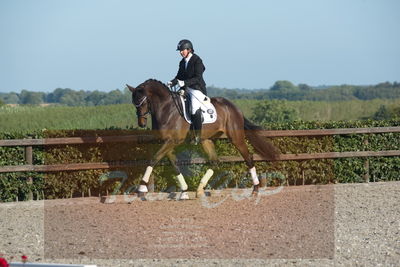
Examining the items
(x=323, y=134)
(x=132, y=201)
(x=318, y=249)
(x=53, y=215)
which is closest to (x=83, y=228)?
(x=53, y=215)

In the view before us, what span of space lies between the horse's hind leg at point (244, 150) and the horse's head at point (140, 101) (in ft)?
6.07

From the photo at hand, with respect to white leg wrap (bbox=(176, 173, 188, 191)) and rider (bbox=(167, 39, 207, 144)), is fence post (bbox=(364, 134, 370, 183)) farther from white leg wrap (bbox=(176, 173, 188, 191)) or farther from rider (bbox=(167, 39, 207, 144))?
white leg wrap (bbox=(176, 173, 188, 191))

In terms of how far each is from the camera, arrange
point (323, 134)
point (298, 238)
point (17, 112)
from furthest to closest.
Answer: point (17, 112), point (323, 134), point (298, 238)

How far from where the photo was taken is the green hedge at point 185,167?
13836mm

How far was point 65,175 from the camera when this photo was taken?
45.5 feet

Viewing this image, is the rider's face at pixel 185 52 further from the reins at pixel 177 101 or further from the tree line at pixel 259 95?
the tree line at pixel 259 95

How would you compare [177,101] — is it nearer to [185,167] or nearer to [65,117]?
[185,167]

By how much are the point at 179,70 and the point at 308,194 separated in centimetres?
359

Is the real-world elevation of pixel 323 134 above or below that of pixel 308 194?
above

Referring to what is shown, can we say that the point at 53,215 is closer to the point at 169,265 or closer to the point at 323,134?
the point at 169,265

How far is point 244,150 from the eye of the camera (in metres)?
13.8

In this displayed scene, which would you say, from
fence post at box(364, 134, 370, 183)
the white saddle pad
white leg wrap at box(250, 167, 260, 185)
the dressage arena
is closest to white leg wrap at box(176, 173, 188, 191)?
the dressage arena

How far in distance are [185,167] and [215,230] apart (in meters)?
4.53

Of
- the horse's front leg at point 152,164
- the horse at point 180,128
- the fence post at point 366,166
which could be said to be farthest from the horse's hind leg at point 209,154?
the fence post at point 366,166
